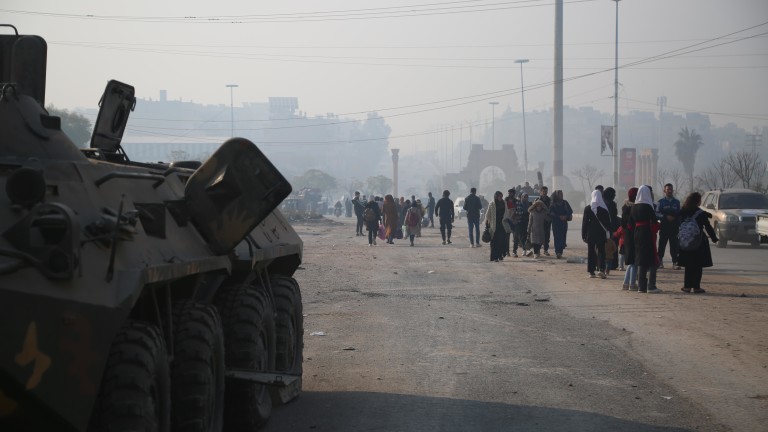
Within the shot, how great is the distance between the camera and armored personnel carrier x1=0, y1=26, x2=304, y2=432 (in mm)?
Answer: 4449

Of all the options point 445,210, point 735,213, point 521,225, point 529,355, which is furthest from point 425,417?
point 445,210

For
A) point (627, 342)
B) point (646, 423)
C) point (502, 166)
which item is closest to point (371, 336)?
point (627, 342)

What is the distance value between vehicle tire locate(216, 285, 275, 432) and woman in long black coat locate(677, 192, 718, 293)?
10167 mm

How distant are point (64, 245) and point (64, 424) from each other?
0.74 meters

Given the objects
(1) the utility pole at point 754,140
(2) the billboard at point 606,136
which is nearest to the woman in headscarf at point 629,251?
(1) the utility pole at point 754,140

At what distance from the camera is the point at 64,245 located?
466 cm

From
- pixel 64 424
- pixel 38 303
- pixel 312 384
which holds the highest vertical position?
pixel 38 303

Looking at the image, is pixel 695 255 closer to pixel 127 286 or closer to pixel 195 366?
pixel 195 366

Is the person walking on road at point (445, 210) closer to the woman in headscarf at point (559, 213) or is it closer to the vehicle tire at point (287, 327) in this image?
the woman in headscarf at point (559, 213)

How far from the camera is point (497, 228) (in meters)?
24.4

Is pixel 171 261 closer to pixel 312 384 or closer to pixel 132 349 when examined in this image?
pixel 132 349

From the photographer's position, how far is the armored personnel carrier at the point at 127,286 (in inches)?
175

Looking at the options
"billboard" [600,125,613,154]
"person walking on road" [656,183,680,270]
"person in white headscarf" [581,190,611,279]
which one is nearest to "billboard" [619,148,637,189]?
"billboard" [600,125,613,154]

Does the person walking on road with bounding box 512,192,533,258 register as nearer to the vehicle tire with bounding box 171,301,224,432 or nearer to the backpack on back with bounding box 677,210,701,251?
the backpack on back with bounding box 677,210,701,251
